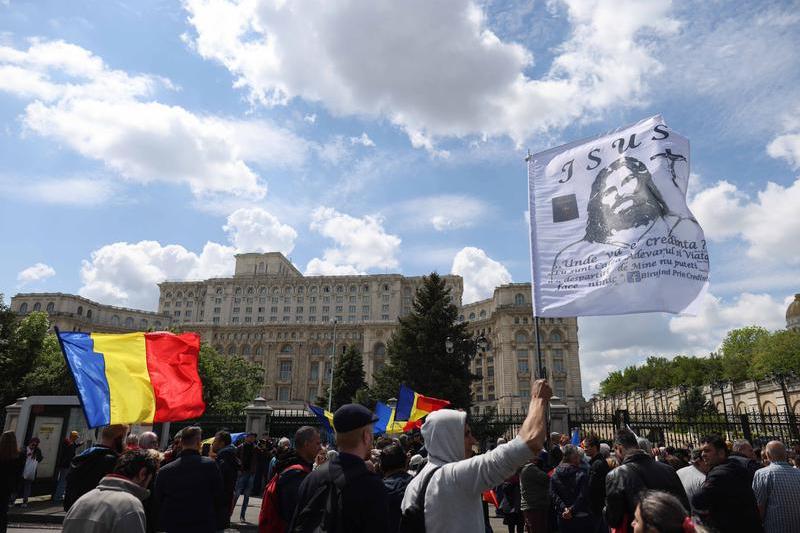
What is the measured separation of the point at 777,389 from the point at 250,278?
104446mm

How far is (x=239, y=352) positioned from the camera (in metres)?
112

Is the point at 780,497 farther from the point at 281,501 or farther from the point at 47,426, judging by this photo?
the point at 47,426

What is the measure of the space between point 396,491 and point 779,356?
84.7m

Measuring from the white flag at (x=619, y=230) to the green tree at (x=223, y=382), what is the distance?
4494cm

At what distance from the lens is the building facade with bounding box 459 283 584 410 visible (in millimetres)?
91375

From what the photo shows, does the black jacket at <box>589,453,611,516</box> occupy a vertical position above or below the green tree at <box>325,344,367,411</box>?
below

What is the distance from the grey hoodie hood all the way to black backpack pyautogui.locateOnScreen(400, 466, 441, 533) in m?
0.10

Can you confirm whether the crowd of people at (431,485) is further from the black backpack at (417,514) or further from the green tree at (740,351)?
the green tree at (740,351)

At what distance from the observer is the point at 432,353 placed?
3781 cm

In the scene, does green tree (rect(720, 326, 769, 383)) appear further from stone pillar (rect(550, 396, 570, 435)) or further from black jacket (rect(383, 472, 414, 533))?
black jacket (rect(383, 472, 414, 533))

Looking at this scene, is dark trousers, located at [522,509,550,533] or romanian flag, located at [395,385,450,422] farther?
romanian flag, located at [395,385,450,422]

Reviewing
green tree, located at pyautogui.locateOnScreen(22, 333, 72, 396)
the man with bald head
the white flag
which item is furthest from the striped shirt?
green tree, located at pyautogui.locateOnScreen(22, 333, 72, 396)

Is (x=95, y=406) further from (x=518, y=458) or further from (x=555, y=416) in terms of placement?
(x=555, y=416)

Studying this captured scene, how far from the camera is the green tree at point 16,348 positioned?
3416cm
